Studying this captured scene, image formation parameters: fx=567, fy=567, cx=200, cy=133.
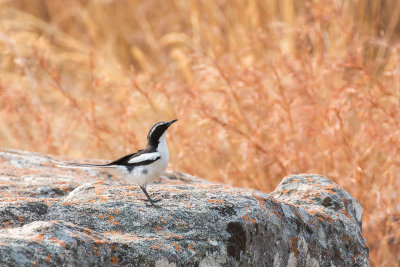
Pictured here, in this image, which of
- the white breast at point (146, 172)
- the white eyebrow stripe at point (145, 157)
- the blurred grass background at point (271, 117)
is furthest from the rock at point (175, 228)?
the blurred grass background at point (271, 117)

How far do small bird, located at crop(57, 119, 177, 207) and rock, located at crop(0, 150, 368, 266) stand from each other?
0.09 meters

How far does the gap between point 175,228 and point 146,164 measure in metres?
0.64

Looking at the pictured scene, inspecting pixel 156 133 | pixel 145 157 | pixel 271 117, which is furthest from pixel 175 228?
pixel 271 117

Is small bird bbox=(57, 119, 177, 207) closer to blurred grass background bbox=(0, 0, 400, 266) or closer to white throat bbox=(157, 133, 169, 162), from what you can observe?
white throat bbox=(157, 133, 169, 162)

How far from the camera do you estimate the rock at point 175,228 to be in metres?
2.42

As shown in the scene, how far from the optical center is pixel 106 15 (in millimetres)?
11367

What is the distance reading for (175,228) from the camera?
114 inches

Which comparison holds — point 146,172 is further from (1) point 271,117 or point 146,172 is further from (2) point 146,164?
(1) point 271,117

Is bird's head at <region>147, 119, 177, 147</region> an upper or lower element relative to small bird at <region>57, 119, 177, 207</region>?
upper

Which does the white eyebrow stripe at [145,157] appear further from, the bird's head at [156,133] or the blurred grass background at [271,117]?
the blurred grass background at [271,117]

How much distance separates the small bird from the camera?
3.37 m

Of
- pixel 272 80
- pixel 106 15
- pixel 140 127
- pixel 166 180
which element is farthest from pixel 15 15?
pixel 166 180

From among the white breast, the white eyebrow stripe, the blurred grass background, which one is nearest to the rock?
the white breast

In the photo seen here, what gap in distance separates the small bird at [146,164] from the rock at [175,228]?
9cm
